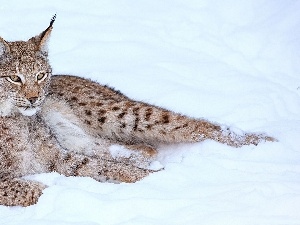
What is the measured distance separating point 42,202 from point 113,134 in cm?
163

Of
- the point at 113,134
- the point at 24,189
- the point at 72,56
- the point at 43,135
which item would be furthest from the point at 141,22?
the point at 24,189

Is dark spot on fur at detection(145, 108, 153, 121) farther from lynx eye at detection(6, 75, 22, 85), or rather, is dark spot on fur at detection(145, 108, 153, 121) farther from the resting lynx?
lynx eye at detection(6, 75, 22, 85)

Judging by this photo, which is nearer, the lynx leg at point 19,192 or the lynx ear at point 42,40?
the lynx leg at point 19,192

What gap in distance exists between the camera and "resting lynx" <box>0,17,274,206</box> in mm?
6109

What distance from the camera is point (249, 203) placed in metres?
5.37

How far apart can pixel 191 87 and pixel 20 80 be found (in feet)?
7.58

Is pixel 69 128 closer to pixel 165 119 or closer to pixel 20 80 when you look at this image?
pixel 165 119

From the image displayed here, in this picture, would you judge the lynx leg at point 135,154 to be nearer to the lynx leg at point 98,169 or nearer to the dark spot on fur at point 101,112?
the dark spot on fur at point 101,112

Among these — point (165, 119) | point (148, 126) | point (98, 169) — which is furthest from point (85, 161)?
point (165, 119)

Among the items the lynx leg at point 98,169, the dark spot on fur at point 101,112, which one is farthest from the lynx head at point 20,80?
the dark spot on fur at point 101,112

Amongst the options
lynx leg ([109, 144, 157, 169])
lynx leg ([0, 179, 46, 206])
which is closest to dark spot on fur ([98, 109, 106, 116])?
lynx leg ([109, 144, 157, 169])

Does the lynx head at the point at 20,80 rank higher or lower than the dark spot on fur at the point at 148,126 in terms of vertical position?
higher

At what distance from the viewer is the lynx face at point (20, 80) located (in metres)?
6.10

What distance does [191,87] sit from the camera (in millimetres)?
8031
